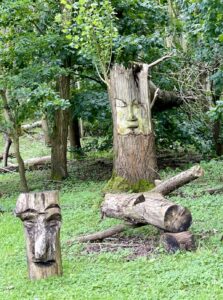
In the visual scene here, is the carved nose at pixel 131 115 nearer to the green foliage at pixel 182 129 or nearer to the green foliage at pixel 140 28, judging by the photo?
the green foliage at pixel 140 28

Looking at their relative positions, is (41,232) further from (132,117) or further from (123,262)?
(132,117)

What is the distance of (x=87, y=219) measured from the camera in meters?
8.02

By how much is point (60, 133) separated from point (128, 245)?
21.0ft

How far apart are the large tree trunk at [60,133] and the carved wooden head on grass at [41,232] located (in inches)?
275

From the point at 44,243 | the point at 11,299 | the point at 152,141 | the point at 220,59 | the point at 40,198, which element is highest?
the point at 220,59

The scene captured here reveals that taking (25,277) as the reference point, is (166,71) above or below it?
above

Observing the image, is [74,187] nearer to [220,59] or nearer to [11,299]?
[220,59]

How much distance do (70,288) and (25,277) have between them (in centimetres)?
76

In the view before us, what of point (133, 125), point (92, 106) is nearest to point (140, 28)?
point (92, 106)

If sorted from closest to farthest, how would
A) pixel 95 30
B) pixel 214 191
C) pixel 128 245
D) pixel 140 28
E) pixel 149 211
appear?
pixel 149 211
pixel 128 245
pixel 214 191
pixel 95 30
pixel 140 28

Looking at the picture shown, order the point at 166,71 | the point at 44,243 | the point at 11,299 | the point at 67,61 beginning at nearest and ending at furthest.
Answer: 1. the point at 11,299
2. the point at 44,243
3. the point at 67,61
4. the point at 166,71

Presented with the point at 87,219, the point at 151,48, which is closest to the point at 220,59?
the point at 151,48

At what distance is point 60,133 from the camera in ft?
40.8

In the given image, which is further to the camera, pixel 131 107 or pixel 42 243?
pixel 131 107
